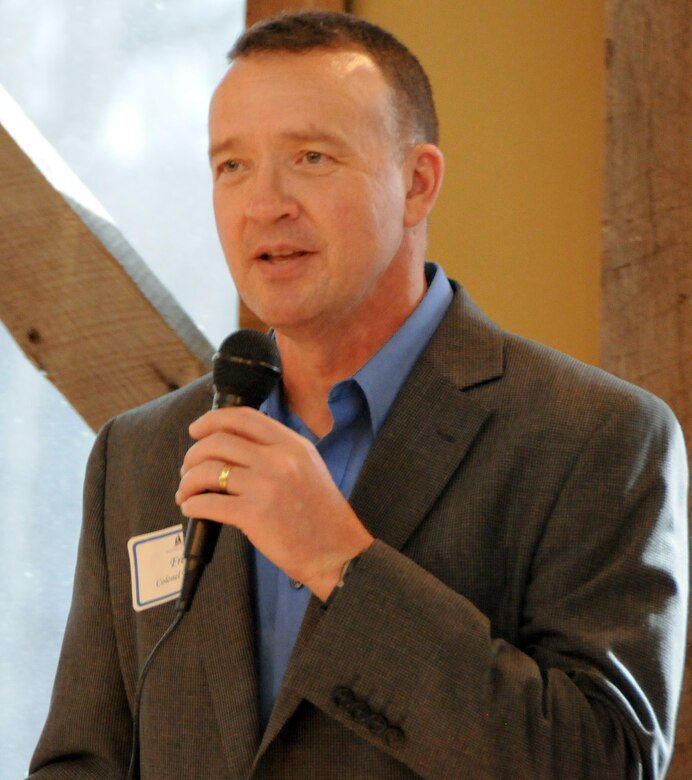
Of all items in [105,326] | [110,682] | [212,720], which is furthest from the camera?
[105,326]

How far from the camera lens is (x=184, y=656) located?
1689 mm

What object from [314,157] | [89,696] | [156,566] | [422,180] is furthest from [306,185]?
[89,696]

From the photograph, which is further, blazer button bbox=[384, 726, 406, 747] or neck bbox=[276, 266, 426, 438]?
neck bbox=[276, 266, 426, 438]

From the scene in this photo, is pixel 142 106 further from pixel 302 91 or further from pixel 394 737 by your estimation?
pixel 394 737

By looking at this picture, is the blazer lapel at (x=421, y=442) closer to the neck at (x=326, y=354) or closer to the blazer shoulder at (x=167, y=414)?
the neck at (x=326, y=354)

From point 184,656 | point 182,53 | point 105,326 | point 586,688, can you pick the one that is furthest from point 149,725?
point 182,53

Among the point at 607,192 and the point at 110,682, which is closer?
the point at 110,682

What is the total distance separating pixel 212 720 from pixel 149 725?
0.11m

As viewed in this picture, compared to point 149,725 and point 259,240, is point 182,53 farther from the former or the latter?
point 149,725

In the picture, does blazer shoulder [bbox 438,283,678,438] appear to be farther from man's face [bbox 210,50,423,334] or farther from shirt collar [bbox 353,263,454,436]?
man's face [bbox 210,50,423,334]

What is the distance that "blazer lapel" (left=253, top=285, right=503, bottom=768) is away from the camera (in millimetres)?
1597

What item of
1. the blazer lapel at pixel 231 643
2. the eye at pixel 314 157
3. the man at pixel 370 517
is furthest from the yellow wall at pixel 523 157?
the blazer lapel at pixel 231 643

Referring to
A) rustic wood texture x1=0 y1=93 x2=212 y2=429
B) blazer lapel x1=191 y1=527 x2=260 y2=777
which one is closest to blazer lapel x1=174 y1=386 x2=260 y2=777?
blazer lapel x1=191 y1=527 x2=260 y2=777

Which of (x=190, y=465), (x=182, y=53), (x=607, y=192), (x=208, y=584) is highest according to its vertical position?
(x=182, y=53)
